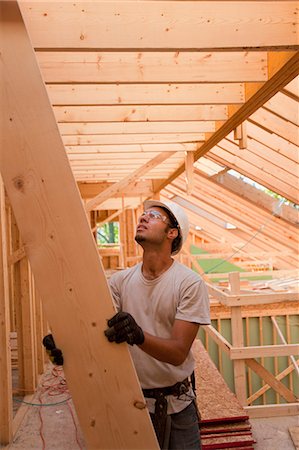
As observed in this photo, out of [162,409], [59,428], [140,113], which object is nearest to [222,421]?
[59,428]

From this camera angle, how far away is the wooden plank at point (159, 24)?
2.62 metres

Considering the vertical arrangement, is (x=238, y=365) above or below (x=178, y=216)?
below

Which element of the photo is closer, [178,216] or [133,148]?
[178,216]

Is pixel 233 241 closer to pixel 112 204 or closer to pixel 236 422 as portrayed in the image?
pixel 112 204

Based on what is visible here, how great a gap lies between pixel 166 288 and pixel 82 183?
7.46m

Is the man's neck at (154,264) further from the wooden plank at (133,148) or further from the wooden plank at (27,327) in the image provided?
the wooden plank at (133,148)

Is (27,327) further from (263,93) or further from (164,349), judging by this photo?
(164,349)

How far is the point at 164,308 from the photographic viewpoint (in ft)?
6.34

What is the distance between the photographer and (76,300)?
1312 millimetres

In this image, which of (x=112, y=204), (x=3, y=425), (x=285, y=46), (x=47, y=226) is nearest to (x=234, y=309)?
(x=3, y=425)

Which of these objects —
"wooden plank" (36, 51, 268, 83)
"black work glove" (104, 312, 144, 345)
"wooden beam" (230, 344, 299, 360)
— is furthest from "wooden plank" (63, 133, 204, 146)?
"black work glove" (104, 312, 144, 345)

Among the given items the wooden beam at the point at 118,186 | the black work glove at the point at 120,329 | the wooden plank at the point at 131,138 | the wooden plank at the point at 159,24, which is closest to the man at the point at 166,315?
the black work glove at the point at 120,329

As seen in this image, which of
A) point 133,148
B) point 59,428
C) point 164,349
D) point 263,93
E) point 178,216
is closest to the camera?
point 164,349

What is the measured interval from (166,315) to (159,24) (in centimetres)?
171
